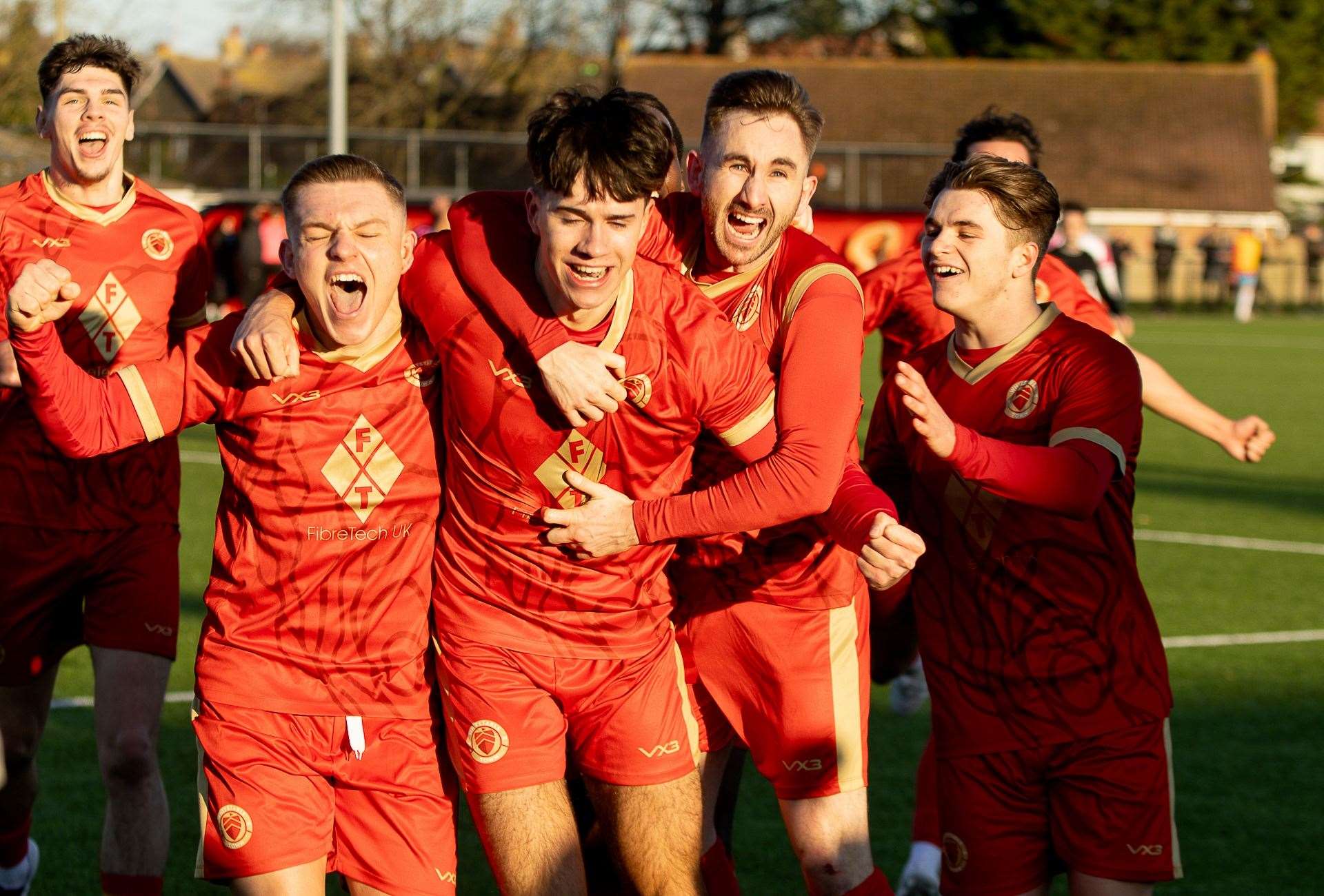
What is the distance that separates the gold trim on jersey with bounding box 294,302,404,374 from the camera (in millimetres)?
4090

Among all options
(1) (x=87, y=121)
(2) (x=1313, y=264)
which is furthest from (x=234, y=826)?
(2) (x=1313, y=264)

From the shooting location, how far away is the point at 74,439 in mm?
3881

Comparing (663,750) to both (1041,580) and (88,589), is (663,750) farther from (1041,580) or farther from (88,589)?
(88,589)

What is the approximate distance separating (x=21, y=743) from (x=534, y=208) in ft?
8.54

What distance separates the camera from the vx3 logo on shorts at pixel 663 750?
4.05m

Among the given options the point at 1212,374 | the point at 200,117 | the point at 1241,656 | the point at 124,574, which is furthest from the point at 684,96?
the point at 124,574

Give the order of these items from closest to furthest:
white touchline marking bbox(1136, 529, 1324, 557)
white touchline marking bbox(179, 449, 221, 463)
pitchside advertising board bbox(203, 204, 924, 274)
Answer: white touchline marking bbox(1136, 529, 1324, 557)
white touchline marking bbox(179, 449, 221, 463)
pitchside advertising board bbox(203, 204, 924, 274)

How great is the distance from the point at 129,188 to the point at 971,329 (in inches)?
110

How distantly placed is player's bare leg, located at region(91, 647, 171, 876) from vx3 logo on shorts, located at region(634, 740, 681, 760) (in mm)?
1785

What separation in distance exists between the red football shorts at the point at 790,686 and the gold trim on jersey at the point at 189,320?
1.94 m

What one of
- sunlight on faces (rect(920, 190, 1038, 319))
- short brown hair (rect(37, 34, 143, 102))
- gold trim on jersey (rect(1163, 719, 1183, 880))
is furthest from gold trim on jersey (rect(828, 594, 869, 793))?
short brown hair (rect(37, 34, 143, 102))

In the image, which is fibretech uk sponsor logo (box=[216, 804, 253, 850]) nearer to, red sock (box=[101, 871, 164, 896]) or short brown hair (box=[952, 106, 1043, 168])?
red sock (box=[101, 871, 164, 896])

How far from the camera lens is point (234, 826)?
12.9ft

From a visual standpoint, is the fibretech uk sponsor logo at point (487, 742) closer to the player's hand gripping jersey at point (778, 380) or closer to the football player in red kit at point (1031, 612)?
the player's hand gripping jersey at point (778, 380)
